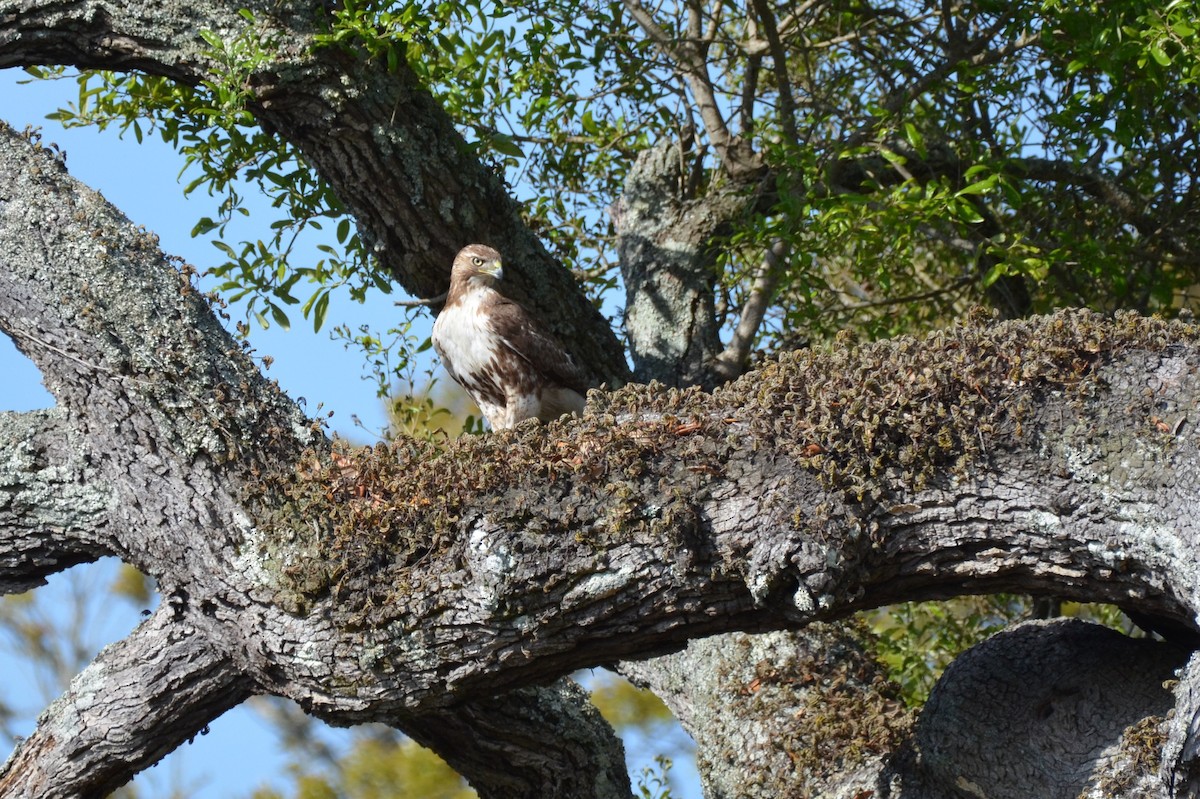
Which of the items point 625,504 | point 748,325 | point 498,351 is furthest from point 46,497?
point 748,325

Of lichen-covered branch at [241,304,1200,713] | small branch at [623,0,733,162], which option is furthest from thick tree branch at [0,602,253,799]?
small branch at [623,0,733,162]

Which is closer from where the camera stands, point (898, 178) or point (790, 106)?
point (790, 106)

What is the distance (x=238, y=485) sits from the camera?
3.75 meters

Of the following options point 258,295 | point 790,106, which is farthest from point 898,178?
point 258,295

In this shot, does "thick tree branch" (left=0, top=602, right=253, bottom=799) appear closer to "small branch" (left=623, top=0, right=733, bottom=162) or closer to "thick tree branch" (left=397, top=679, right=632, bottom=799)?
"thick tree branch" (left=397, top=679, right=632, bottom=799)

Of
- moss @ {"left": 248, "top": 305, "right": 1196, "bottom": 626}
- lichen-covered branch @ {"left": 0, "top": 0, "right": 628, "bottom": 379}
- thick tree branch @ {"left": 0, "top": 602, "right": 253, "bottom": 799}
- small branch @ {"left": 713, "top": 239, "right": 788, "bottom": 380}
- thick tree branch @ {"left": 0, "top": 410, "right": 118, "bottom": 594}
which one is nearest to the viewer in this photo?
moss @ {"left": 248, "top": 305, "right": 1196, "bottom": 626}

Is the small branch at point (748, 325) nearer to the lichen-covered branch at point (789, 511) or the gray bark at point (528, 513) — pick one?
the gray bark at point (528, 513)

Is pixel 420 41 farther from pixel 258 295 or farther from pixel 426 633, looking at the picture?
pixel 426 633

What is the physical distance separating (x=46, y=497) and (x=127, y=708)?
735mm

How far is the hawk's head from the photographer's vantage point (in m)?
5.38

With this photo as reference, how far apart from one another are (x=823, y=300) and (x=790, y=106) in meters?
1.45

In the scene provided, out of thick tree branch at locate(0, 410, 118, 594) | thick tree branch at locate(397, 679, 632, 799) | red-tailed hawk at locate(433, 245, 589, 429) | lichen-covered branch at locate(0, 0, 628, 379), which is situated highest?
lichen-covered branch at locate(0, 0, 628, 379)

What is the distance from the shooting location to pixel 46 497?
402 centimetres

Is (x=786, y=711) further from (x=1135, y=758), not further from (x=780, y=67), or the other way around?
(x=780, y=67)
